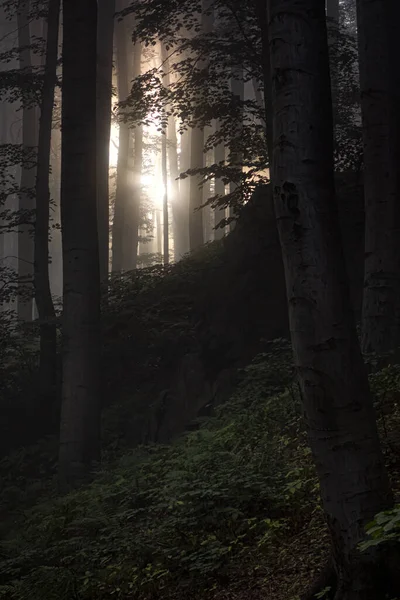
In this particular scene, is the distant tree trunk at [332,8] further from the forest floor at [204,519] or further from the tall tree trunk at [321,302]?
the tall tree trunk at [321,302]

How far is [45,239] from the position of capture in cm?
1381

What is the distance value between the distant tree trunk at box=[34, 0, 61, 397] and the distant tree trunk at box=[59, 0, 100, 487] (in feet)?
8.73

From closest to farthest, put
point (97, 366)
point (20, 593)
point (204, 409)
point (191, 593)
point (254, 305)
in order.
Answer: point (191, 593) < point (20, 593) < point (97, 366) < point (204, 409) < point (254, 305)

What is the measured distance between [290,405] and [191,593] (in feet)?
10.9

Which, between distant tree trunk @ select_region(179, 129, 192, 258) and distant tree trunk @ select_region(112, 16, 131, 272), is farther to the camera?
distant tree trunk @ select_region(179, 129, 192, 258)

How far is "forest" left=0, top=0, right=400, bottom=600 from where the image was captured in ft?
13.2

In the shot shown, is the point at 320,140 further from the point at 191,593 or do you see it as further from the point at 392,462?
the point at 191,593

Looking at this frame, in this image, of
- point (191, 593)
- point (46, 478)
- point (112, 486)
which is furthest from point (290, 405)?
point (46, 478)

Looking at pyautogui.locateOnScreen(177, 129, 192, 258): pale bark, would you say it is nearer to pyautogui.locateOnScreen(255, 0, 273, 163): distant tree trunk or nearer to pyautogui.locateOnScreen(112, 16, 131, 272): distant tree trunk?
pyautogui.locateOnScreen(112, 16, 131, 272): distant tree trunk

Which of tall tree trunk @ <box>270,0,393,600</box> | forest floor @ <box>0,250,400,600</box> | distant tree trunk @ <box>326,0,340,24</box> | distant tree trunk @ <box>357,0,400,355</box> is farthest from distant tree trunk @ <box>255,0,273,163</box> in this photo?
distant tree trunk @ <box>326,0,340,24</box>

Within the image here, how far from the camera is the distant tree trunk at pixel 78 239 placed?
10.3 metres

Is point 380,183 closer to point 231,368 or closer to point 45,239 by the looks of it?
point 231,368

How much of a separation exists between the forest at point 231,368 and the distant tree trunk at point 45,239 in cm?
5

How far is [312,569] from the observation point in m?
4.68
